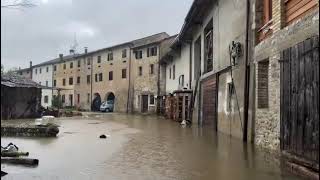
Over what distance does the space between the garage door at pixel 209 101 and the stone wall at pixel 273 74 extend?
780 centimetres

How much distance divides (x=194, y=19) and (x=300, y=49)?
60.6 feet

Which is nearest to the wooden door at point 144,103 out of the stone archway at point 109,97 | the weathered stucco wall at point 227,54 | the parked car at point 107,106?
the parked car at point 107,106

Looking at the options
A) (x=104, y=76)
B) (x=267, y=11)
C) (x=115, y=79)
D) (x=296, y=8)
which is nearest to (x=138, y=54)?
(x=115, y=79)

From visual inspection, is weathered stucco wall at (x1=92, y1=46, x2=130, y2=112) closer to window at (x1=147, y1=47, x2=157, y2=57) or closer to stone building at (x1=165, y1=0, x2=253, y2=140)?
window at (x1=147, y1=47, x2=157, y2=57)

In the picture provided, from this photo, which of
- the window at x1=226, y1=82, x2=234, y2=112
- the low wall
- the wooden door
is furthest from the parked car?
the window at x1=226, y1=82, x2=234, y2=112

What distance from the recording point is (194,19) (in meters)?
27.2

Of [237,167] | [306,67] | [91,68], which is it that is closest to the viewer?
[306,67]

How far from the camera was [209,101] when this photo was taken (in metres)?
24.2

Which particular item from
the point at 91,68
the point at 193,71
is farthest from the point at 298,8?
the point at 91,68

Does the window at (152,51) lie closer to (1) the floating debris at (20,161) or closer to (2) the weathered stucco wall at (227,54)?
(2) the weathered stucco wall at (227,54)

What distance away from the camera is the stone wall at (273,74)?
1057 centimetres

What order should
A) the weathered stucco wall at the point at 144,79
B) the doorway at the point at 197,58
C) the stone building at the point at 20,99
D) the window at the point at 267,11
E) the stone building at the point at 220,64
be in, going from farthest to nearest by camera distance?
the weathered stucco wall at the point at 144,79 < the stone building at the point at 20,99 < the doorway at the point at 197,58 < the stone building at the point at 220,64 < the window at the point at 267,11

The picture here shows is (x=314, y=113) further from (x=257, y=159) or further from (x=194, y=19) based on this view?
(x=194, y=19)

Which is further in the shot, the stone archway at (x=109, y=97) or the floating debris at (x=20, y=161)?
the stone archway at (x=109, y=97)
